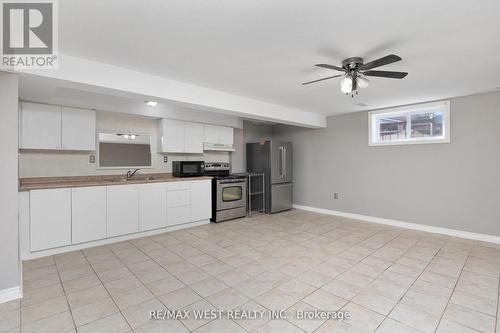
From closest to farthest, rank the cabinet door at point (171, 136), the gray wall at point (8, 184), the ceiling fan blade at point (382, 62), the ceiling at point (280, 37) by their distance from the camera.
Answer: the ceiling at point (280, 37) → the ceiling fan blade at point (382, 62) → the gray wall at point (8, 184) → the cabinet door at point (171, 136)

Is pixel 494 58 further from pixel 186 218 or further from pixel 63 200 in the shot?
pixel 63 200

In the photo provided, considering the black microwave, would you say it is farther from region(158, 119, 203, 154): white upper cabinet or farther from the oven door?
the oven door

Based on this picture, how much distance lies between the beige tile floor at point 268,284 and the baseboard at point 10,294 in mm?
75

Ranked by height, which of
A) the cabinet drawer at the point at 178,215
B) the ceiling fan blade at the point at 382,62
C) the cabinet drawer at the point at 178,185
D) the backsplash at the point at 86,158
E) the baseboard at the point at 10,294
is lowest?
the baseboard at the point at 10,294

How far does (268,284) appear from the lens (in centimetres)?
254

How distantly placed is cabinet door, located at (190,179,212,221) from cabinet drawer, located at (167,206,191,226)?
11cm

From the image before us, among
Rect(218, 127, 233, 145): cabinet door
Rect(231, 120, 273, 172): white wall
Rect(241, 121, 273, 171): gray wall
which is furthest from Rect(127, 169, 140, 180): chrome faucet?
Rect(241, 121, 273, 171): gray wall

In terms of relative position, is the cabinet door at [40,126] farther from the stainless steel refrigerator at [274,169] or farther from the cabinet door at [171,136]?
the stainless steel refrigerator at [274,169]

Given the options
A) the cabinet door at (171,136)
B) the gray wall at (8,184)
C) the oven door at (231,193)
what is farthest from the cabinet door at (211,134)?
the gray wall at (8,184)

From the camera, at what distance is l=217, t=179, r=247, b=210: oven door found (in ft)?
16.8

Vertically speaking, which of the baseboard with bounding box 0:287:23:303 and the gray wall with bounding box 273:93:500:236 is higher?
the gray wall with bounding box 273:93:500:236

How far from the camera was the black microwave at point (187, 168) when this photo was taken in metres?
4.86

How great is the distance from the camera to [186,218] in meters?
4.61

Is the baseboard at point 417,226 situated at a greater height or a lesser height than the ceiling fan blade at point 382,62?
lesser
